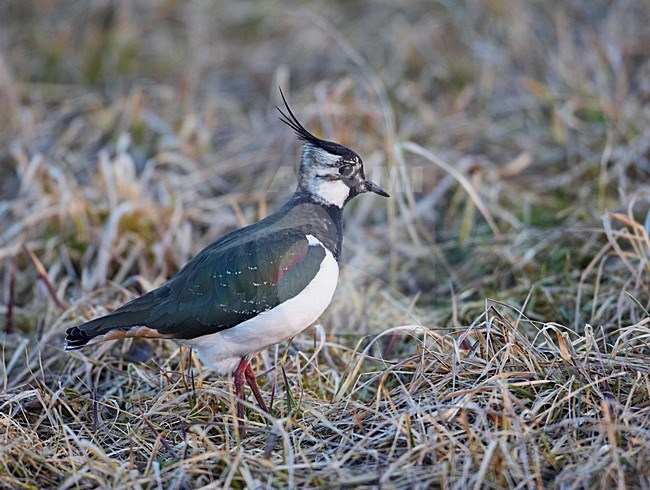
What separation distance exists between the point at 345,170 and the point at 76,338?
1.63 meters

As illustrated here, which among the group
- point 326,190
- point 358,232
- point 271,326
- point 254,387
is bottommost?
point 358,232

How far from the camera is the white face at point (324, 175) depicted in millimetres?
4348

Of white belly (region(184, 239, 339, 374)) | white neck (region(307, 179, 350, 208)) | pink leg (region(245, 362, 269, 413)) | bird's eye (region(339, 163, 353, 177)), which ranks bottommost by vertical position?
pink leg (region(245, 362, 269, 413))

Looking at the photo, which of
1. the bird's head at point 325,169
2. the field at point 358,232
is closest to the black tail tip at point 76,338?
the field at point 358,232

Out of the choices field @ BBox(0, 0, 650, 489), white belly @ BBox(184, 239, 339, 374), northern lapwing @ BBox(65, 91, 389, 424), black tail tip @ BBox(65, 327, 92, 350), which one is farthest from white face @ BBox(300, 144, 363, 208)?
black tail tip @ BBox(65, 327, 92, 350)

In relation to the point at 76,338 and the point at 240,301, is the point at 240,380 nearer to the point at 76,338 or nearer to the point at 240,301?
the point at 240,301

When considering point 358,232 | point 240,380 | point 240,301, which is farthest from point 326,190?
point 358,232

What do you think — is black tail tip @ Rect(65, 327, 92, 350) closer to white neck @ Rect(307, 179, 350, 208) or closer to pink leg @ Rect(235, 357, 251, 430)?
pink leg @ Rect(235, 357, 251, 430)

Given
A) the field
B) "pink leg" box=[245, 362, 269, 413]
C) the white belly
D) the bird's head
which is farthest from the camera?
the bird's head

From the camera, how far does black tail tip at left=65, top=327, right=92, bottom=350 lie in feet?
12.6

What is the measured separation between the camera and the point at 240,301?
392 centimetres

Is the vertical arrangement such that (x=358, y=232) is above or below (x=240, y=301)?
below

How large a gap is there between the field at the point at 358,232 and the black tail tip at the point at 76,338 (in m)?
0.26

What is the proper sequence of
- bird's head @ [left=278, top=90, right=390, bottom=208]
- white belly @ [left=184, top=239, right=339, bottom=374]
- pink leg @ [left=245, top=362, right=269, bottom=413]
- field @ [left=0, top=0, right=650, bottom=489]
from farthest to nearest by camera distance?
bird's head @ [left=278, top=90, right=390, bottom=208]
pink leg @ [left=245, top=362, right=269, bottom=413]
white belly @ [left=184, top=239, right=339, bottom=374]
field @ [left=0, top=0, right=650, bottom=489]
